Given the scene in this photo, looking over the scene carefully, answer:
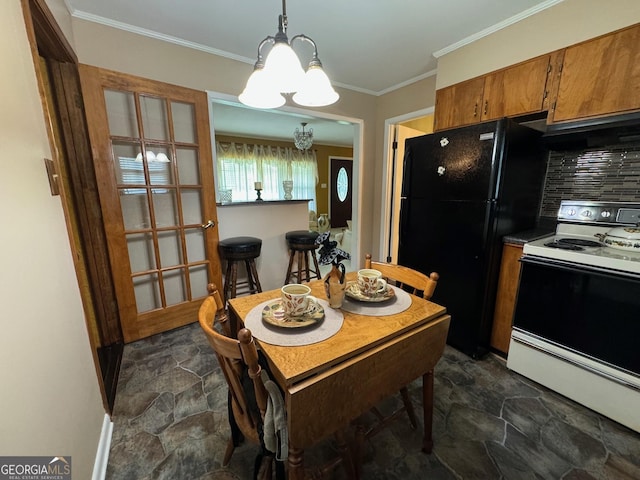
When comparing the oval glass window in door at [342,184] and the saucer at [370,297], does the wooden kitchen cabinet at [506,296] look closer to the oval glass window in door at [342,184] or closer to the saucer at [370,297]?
the saucer at [370,297]

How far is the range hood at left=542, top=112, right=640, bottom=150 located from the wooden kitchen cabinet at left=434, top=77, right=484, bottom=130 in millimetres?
541

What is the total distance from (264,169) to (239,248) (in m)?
4.47

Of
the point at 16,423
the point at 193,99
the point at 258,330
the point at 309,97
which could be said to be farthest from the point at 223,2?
the point at 16,423

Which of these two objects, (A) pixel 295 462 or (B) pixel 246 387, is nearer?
(A) pixel 295 462

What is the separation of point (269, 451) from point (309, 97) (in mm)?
1396

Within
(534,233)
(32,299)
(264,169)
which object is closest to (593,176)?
(534,233)

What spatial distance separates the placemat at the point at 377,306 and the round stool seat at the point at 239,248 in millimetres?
1423

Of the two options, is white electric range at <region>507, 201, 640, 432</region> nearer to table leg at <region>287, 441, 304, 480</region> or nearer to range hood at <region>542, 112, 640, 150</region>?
range hood at <region>542, 112, 640, 150</region>

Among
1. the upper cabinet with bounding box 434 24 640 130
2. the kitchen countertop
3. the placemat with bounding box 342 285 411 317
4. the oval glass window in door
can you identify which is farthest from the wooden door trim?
the oval glass window in door

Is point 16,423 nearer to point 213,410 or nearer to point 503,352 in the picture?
point 213,410

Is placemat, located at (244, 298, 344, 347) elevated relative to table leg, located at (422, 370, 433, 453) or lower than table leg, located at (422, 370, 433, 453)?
A: elevated

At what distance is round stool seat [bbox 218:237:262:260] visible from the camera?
7.77 feet

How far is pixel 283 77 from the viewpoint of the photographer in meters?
1.00

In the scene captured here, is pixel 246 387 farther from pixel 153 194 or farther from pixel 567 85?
pixel 567 85
